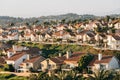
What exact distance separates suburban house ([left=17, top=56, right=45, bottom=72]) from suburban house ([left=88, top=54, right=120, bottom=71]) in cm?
1235

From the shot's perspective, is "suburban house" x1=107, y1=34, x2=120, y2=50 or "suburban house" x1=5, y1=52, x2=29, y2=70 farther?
"suburban house" x1=107, y1=34, x2=120, y2=50

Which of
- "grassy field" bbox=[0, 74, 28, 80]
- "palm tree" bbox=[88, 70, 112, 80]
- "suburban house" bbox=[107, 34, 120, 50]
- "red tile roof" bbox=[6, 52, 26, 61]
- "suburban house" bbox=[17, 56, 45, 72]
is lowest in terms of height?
"grassy field" bbox=[0, 74, 28, 80]

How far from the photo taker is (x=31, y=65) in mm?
68000

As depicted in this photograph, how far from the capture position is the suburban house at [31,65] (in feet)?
223

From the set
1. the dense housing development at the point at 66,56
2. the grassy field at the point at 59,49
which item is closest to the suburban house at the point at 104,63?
the dense housing development at the point at 66,56

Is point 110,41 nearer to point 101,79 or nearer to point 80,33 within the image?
point 80,33

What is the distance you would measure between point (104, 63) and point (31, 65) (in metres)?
15.4

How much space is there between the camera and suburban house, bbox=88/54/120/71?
194ft

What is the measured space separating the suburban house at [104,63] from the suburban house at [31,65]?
40.5 feet

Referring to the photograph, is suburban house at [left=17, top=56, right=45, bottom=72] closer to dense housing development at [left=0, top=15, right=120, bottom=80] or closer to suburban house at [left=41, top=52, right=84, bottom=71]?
dense housing development at [left=0, top=15, right=120, bottom=80]

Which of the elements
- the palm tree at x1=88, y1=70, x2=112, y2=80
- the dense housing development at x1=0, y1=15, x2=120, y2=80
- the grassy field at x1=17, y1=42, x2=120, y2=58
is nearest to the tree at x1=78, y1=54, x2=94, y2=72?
the dense housing development at x1=0, y1=15, x2=120, y2=80

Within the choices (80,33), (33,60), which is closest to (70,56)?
(33,60)

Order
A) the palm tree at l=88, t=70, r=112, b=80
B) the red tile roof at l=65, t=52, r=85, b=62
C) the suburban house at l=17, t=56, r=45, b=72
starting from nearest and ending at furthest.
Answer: the palm tree at l=88, t=70, r=112, b=80 → the red tile roof at l=65, t=52, r=85, b=62 → the suburban house at l=17, t=56, r=45, b=72

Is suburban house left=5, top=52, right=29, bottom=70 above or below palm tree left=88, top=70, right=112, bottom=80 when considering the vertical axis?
below
